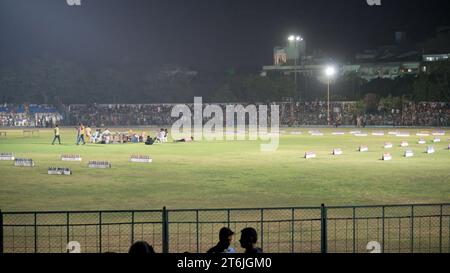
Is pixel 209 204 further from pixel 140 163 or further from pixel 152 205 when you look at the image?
pixel 140 163

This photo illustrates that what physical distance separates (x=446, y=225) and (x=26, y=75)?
10914 cm

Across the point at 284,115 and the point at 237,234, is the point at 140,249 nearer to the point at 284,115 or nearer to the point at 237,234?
the point at 237,234

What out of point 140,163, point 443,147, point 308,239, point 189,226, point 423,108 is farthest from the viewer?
point 423,108

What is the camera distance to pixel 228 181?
2597 centimetres

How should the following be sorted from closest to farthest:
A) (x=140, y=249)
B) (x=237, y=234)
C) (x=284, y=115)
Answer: (x=140, y=249), (x=237, y=234), (x=284, y=115)

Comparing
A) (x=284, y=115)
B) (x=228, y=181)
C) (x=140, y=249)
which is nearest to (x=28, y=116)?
(x=284, y=115)

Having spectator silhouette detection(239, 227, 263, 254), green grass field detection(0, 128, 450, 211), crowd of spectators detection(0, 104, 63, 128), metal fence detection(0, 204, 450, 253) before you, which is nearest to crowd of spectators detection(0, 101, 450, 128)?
crowd of spectators detection(0, 104, 63, 128)

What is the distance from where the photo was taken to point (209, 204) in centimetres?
1988

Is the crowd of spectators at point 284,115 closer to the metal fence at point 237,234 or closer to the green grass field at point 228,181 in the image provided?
the green grass field at point 228,181

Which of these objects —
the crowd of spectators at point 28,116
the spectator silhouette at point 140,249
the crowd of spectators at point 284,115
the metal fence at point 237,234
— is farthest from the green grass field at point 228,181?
the crowd of spectators at point 28,116
